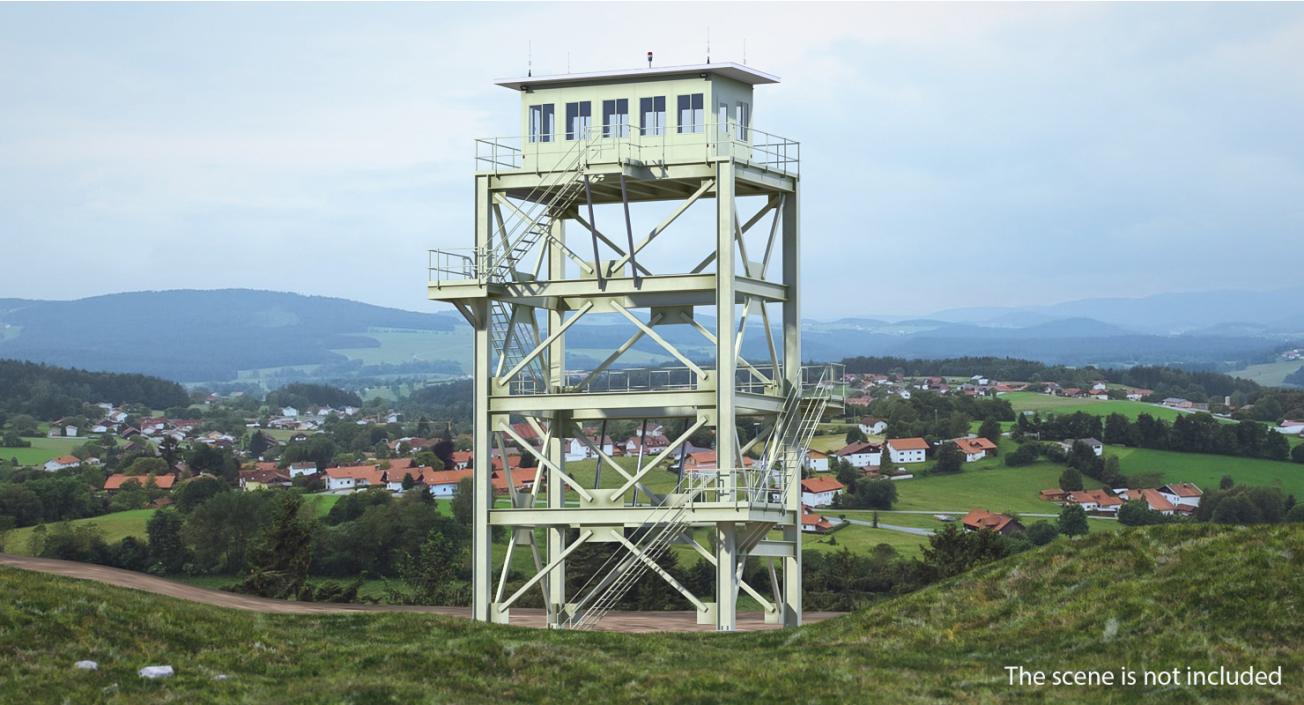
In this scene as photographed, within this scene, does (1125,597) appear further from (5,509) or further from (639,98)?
(5,509)

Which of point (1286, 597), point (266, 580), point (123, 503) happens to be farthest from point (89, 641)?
point (123, 503)

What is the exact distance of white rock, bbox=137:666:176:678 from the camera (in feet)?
105

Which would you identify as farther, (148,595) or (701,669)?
(148,595)

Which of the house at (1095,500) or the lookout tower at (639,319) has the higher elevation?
the lookout tower at (639,319)

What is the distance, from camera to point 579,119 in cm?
5447

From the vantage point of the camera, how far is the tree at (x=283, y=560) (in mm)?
80875

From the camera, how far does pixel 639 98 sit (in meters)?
53.7

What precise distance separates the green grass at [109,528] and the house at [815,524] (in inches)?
2218

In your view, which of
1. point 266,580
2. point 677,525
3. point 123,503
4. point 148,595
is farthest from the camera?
point 123,503

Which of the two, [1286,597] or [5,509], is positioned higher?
[1286,597]

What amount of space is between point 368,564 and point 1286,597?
104m

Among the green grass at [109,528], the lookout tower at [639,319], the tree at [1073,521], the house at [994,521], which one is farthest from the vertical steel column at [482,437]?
the tree at [1073,521]

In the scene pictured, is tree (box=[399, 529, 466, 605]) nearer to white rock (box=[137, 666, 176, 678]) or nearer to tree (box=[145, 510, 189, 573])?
tree (box=[145, 510, 189, 573])

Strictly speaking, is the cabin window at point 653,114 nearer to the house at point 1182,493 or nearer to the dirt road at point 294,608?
the dirt road at point 294,608
